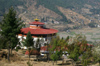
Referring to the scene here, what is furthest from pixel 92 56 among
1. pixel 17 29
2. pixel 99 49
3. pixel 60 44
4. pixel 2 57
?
pixel 2 57

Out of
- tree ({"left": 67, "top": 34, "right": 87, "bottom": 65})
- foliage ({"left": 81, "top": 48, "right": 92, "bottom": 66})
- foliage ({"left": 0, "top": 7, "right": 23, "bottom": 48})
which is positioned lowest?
foliage ({"left": 81, "top": 48, "right": 92, "bottom": 66})

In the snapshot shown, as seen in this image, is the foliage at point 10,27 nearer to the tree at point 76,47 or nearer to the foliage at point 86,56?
the tree at point 76,47

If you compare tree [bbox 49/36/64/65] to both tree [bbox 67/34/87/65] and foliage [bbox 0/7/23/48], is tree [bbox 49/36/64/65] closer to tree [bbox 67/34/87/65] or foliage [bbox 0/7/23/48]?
tree [bbox 67/34/87/65]

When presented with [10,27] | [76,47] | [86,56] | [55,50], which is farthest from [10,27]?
[86,56]

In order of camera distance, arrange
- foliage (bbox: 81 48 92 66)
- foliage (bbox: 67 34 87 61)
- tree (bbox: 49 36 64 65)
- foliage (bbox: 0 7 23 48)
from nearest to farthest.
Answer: foliage (bbox: 81 48 92 66), foliage (bbox: 67 34 87 61), foliage (bbox: 0 7 23 48), tree (bbox: 49 36 64 65)

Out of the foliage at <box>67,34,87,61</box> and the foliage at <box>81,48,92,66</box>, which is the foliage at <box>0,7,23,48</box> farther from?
the foliage at <box>81,48,92,66</box>

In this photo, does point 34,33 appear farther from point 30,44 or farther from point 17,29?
point 17,29

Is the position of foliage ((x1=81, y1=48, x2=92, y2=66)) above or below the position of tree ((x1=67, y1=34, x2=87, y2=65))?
below

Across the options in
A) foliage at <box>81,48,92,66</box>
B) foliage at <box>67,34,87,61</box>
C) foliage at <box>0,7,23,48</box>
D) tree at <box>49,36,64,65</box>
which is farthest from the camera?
tree at <box>49,36,64,65</box>

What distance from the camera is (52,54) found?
2605 cm

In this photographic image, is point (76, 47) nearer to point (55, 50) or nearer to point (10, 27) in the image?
point (55, 50)

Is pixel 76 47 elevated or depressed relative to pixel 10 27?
depressed

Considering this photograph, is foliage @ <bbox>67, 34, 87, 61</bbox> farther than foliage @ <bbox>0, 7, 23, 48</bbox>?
No

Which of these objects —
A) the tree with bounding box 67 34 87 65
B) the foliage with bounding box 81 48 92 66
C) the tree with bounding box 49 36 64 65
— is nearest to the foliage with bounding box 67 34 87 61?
the tree with bounding box 67 34 87 65
